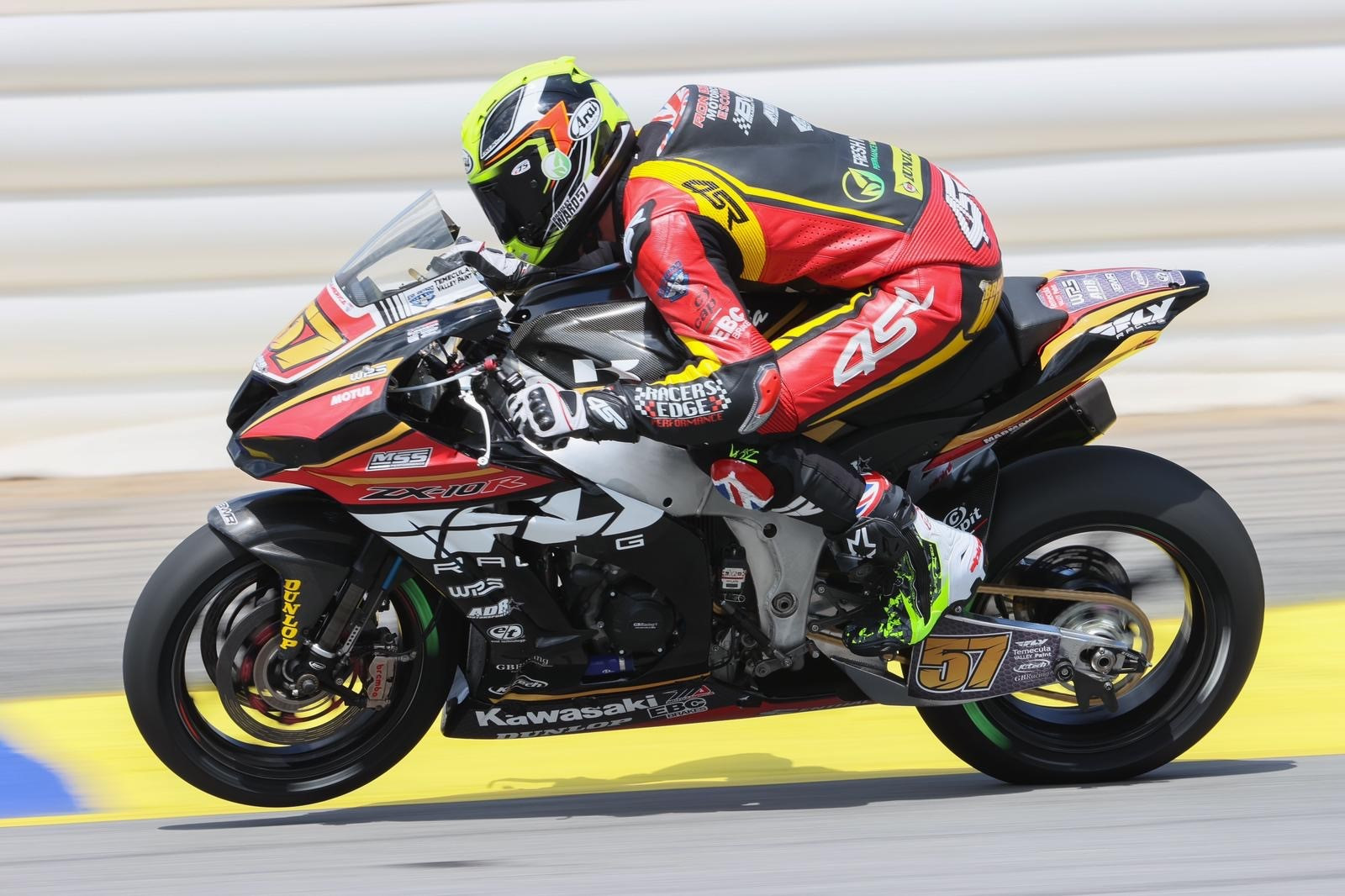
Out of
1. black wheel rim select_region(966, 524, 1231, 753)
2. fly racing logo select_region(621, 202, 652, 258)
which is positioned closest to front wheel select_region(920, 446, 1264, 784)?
black wheel rim select_region(966, 524, 1231, 753)

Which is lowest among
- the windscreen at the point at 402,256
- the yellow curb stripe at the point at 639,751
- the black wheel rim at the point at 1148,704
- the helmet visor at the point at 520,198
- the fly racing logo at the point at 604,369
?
the yellow curb stripe at the point at 639,751

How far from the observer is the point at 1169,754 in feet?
12.5

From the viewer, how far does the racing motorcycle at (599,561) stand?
3.45 metres

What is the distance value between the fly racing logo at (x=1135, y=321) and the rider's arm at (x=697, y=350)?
826mm

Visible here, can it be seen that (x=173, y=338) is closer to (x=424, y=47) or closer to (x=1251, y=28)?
(x=424, y=47)

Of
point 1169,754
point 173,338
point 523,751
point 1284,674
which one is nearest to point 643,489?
point 523,751

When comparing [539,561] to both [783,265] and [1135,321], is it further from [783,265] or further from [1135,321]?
Answer: [1135,321]

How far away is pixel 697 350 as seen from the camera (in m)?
3.26

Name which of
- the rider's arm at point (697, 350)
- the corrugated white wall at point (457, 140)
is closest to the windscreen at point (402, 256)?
the rider's arm at point (697, 350)

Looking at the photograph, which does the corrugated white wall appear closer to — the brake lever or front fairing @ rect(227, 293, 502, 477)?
front fairing @ rect(227, 293, 502, 477)

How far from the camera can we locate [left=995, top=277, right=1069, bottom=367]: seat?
11.8ft

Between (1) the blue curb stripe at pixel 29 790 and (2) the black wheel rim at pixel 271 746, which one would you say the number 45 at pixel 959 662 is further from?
(1) the blue curb stripe at pixel 29 790

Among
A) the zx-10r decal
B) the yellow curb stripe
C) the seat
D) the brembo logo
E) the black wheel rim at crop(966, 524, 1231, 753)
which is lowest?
the yellow curb stripe

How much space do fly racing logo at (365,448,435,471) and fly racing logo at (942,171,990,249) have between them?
1333 mm
